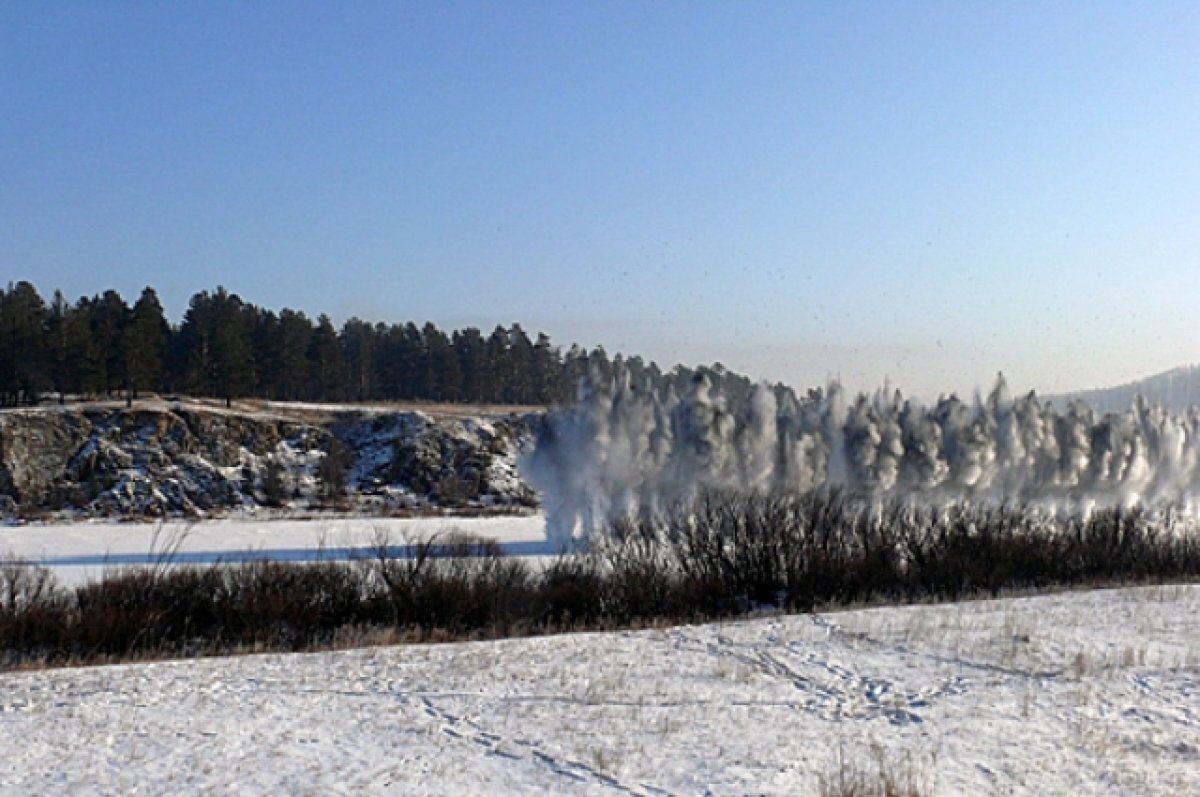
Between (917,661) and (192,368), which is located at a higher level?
(192,368)

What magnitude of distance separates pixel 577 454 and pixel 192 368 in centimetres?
4192

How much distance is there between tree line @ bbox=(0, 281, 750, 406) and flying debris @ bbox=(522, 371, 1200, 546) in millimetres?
2351

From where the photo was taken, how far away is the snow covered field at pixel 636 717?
11742 mm

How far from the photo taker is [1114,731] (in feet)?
45.4

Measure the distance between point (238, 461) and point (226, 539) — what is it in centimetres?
2231

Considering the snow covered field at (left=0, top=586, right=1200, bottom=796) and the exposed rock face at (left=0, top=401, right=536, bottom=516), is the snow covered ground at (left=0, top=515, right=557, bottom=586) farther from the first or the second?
the snow covered field at (left=0, top=586, right=1200, bottom=796)

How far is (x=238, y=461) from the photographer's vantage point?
62.7 m

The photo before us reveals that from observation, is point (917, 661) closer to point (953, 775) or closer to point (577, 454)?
point (953, 775)

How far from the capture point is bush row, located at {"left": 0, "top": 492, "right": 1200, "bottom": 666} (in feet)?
71.3

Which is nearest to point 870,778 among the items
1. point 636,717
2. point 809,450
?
point 636,717

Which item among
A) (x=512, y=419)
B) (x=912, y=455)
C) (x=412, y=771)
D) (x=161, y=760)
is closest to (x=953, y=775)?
(x=412, y=771)

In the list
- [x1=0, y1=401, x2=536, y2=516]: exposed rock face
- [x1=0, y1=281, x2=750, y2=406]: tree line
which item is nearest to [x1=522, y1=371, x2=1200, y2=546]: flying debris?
[x1=0, y1=281, x2=750, y2=406]: tree line

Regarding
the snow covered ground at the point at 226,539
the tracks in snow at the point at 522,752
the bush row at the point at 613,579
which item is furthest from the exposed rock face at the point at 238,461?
the tracks in snow at the point at 522,752

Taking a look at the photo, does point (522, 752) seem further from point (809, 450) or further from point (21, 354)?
point (21, 354)
